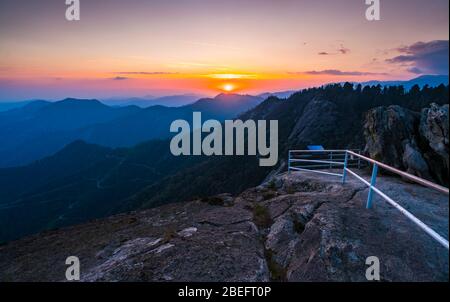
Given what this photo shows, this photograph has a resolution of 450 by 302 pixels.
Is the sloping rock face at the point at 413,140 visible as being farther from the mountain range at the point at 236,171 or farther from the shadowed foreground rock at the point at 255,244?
the mountain range at the point at 236,171

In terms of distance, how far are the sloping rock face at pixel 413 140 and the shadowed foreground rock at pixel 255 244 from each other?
3.20 metres

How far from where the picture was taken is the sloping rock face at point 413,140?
37.6 feet

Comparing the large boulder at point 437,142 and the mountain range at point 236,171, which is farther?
the mountain range at point 236,171

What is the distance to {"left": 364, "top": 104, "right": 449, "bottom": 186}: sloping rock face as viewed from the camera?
37.6 ft

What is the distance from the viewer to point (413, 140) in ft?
44.3

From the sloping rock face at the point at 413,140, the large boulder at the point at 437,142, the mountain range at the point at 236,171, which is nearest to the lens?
the large boulder at the point at 437,142

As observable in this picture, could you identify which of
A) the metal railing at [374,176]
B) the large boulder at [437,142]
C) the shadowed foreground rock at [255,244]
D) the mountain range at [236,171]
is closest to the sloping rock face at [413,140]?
the large boulder at [437,142]

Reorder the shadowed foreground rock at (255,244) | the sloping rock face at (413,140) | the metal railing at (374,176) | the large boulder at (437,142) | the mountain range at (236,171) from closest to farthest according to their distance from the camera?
the metal railing at (374,176), the shadowed foreground rock at (255,244), the large boulder at (437,142), the sloping rock face at (413,140), the mountain range at (236,171)

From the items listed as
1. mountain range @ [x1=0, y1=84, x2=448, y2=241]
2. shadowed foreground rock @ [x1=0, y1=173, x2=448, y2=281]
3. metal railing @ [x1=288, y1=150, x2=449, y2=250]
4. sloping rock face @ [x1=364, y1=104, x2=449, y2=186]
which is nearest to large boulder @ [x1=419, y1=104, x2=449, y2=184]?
sloping rock face @ [x1=364, y1=104, x2=449, y2=186]

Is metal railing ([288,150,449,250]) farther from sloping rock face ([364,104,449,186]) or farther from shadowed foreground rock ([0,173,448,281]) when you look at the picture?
sloping rock face ([364,104,449,186])

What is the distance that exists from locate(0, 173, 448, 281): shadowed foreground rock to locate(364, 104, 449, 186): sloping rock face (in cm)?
→ 320

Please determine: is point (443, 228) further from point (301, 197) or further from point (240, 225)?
point (240, 225)

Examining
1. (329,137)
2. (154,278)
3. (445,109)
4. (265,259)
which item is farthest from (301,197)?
(329,137)
